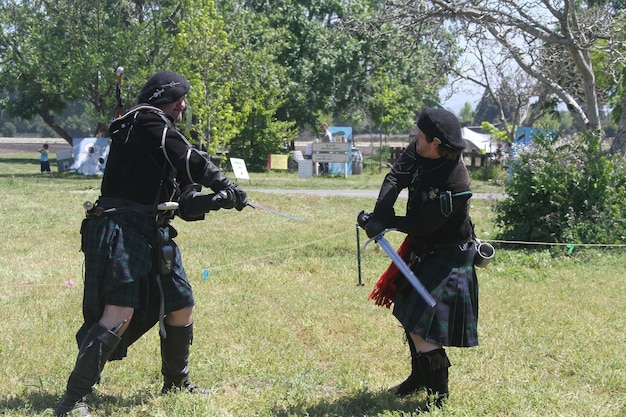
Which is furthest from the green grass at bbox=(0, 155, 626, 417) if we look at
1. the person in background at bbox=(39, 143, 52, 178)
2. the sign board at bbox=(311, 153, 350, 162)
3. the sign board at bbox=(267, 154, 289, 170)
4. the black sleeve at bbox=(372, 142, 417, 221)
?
the sign board at bbox=(267, 154, 289, 170)

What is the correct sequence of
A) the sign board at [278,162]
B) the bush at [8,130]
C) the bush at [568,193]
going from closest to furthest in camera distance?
the bush at [568,193] < the sign board at [278,162] < the bush at [8,130]

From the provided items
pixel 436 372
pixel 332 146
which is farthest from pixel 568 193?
pixel 332 146

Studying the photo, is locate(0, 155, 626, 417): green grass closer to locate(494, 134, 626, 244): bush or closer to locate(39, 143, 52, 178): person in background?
locate(494, 134, 626, 244): bush

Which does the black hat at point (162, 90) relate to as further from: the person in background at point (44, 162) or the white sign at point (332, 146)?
the person in background at point (44, 162)

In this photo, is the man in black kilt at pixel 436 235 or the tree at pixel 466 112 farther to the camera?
the tree at pixel 466 112

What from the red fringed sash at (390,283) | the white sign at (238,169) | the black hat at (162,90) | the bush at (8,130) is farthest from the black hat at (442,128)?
the bush at (8,130)

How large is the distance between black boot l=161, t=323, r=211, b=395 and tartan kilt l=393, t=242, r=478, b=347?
4.44ft

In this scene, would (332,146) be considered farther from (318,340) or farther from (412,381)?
(412,381)

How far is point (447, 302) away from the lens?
409 centimetres

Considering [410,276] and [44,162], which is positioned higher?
[44,162]

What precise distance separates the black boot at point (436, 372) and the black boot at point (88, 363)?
177 cm

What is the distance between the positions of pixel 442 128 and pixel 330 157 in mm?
22108

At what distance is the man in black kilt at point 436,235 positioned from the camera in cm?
400

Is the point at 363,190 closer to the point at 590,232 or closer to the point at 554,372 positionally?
the point at 590,232
